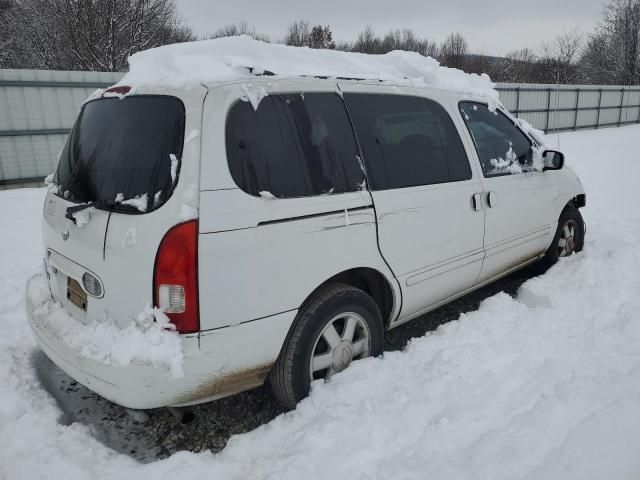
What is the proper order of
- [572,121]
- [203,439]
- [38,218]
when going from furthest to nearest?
1. [572,121]
2. [38,218]
3. [203,439]

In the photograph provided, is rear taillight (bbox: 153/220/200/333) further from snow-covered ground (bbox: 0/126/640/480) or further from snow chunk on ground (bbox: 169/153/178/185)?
snow-covered ground (bbox: 0/126/640/480)

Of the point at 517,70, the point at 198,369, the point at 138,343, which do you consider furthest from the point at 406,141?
the point at 517,70

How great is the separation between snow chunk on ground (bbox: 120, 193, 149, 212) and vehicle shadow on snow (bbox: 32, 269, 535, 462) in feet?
4.17

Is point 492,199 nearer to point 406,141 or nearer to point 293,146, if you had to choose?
point 406,141

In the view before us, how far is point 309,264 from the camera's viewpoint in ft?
7.87

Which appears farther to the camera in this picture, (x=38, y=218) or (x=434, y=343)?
(x=38, y=218)

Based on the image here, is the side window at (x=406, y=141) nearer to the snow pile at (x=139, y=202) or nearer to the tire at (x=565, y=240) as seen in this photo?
the snow pile at (x=139, y=202)

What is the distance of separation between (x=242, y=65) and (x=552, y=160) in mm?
2805

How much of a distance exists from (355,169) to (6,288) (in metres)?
3.58

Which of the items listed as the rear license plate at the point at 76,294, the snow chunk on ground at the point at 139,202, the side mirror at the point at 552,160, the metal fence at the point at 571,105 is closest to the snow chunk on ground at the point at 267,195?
the snow chunk on ground at the point at 139,202

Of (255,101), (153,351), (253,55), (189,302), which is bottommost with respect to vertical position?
(153,351)

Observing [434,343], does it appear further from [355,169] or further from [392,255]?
[355,169]

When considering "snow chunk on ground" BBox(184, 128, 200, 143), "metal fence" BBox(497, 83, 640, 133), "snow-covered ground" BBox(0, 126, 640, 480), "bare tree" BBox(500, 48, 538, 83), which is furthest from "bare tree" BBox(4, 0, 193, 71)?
"bare tree" BBox(500, 48, 538, 83)

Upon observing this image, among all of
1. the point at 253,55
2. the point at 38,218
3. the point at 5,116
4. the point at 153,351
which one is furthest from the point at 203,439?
the point at 5,116
